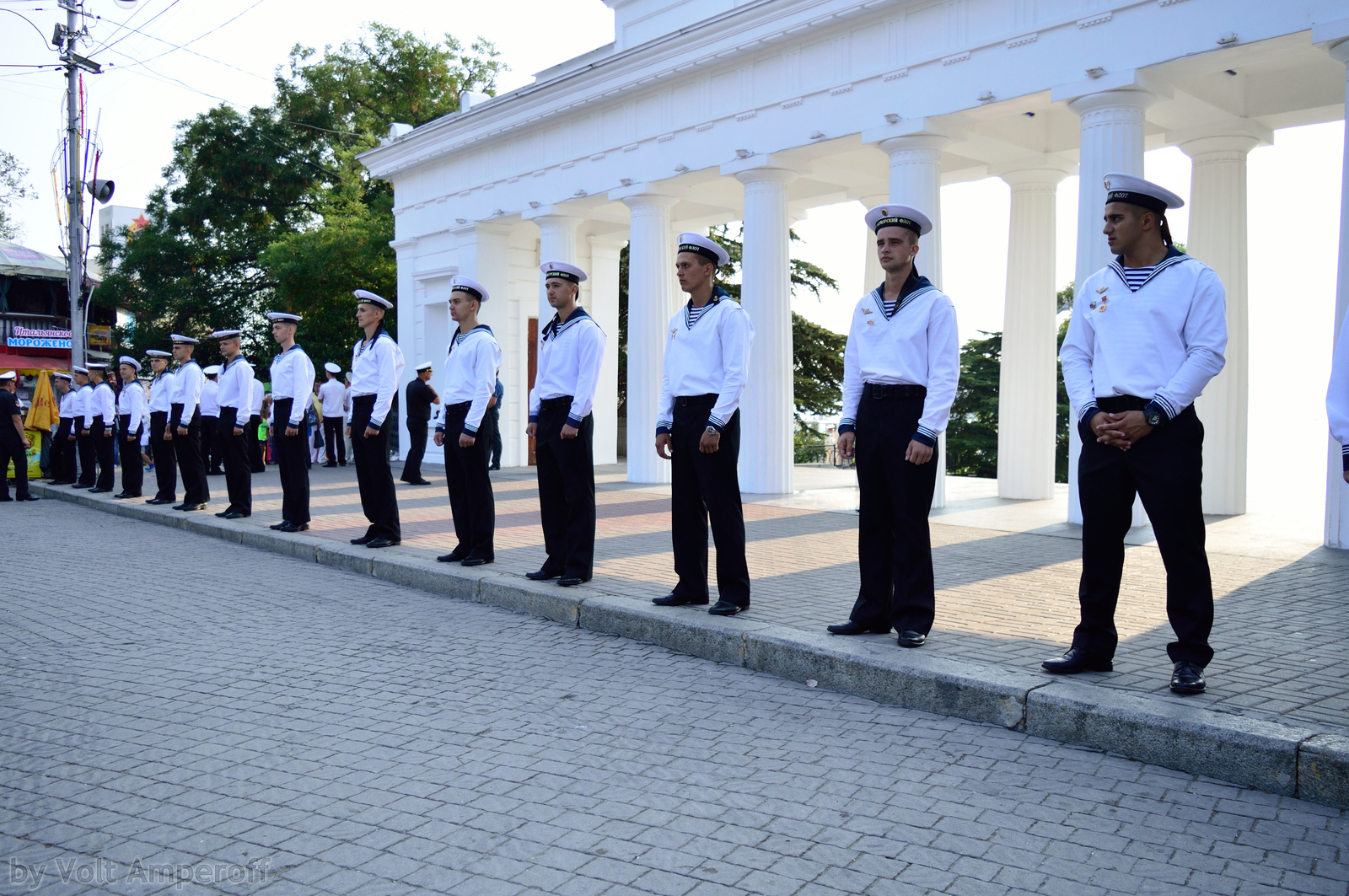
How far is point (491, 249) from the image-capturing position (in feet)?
70.3

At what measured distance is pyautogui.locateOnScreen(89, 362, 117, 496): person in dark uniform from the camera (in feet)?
55.7

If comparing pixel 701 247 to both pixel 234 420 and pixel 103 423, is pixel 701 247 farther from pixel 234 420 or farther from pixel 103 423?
pixel 103 423

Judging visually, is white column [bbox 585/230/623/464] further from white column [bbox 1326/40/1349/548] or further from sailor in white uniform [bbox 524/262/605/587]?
white column [bbox 1326/40/1349/548]

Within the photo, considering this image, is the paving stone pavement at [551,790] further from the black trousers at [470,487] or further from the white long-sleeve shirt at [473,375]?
the white long-sleeve shirt at [473,375]

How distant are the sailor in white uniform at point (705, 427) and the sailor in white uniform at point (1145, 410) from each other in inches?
84.2

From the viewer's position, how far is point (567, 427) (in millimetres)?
7336

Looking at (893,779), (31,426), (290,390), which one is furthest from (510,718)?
(31,426)

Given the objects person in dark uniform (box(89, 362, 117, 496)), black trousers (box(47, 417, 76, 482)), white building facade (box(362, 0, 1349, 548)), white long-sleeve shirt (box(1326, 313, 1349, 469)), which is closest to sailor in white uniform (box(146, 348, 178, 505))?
person in dark uniform (box(89, 362, 117, 496))

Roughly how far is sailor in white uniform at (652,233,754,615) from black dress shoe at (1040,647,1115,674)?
2104 millimetres

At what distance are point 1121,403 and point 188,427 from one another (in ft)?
40.3

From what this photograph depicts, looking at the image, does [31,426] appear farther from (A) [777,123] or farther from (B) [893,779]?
(B) [893,779]

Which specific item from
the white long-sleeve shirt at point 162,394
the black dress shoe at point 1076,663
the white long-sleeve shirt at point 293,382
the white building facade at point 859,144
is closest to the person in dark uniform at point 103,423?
the white long-sleeve shirt at point 162,394

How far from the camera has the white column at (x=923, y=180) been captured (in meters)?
12.7

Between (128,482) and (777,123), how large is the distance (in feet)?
37.0
